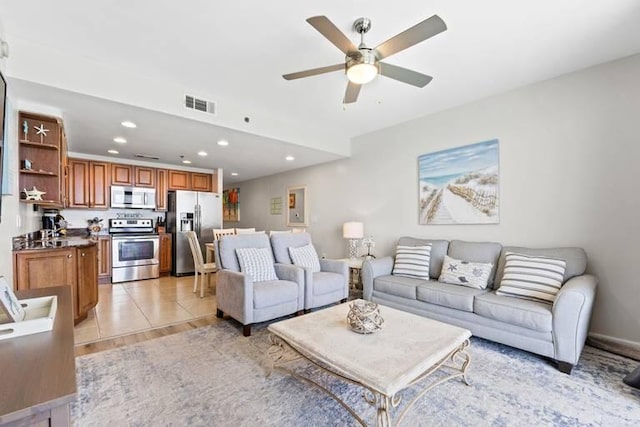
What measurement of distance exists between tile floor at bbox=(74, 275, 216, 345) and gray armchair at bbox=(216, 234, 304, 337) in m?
0.58

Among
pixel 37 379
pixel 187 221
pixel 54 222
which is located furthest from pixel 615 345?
pixel 54 222

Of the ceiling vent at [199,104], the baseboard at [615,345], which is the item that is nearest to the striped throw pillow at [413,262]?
the baseboard at [615,345]

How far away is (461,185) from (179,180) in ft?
18.1

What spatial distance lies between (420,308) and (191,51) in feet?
10.7

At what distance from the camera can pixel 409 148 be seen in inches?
167

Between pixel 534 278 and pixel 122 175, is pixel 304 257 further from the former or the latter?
pixel 122 175

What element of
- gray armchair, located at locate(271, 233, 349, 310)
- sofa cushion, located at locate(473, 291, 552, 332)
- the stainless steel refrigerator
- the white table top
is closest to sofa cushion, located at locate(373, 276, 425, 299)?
gray armchair, located at locate(271, 233, 349, 310)

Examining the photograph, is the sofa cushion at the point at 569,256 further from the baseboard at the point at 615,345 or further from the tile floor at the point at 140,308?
the tile floor at the point at 140,308

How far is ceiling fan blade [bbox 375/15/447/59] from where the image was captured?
1.70m

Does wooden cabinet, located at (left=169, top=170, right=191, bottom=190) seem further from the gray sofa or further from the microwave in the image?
the gray sofa

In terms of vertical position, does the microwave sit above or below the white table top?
above

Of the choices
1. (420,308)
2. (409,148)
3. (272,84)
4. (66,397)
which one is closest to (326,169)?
(409,148)

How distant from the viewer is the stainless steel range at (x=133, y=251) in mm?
5242

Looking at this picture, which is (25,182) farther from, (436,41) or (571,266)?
(571,266)
